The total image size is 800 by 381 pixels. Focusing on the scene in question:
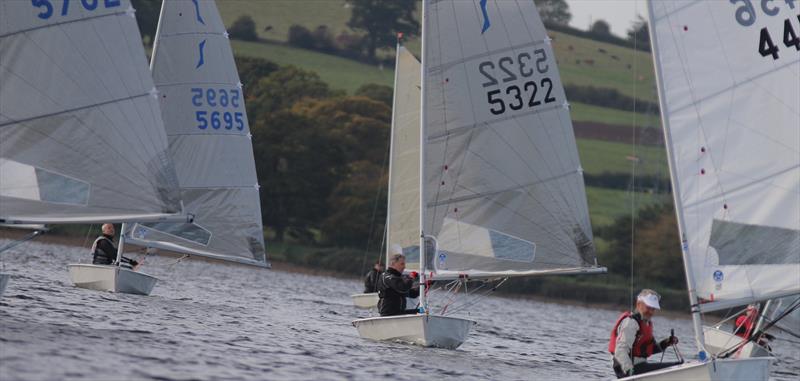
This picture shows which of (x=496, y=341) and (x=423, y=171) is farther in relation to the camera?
(x=496, y=341)

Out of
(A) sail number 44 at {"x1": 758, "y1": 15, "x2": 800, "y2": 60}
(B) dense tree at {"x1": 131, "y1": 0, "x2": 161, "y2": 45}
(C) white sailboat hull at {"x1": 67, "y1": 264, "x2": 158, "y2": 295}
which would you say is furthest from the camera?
(B) dense tree at {"x1": 131, "y1": 0, "x2": 161, "y2": 45}

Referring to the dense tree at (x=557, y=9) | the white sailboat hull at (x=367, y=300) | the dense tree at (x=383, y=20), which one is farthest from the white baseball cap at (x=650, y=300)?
the dense tree at (x=557, y=9)

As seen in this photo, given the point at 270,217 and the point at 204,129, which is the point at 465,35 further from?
the point at 270,217

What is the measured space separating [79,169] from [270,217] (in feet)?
176

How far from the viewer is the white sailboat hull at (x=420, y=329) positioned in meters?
22.5

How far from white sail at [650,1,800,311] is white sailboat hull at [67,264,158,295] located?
1417cm

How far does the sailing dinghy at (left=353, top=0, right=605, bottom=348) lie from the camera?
2428cm

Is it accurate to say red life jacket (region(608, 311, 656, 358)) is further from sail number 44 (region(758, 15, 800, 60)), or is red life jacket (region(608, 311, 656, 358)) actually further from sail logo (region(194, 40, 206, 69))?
sail logo (region(194, 40, 206, 69))

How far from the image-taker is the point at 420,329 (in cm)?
2252

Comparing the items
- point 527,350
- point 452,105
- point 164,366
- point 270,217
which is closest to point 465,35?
point 452,105

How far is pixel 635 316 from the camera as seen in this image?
17.0 m

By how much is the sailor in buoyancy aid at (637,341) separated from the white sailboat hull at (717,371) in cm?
25

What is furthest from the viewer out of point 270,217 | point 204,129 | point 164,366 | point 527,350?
point 270,217

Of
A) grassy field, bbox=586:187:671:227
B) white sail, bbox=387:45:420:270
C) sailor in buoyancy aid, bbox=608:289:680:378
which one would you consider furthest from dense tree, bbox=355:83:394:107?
sailor in buoyancy aid, bbox=608:289:680:378
